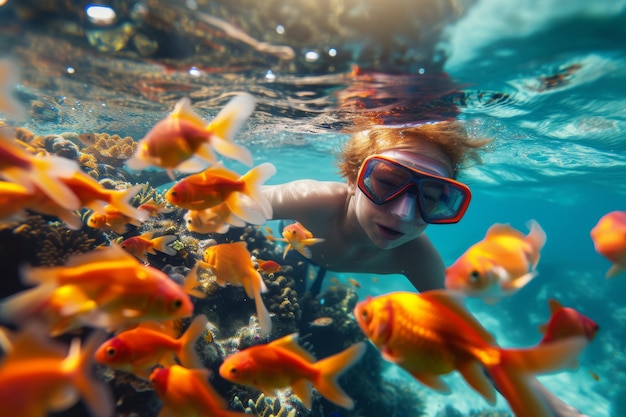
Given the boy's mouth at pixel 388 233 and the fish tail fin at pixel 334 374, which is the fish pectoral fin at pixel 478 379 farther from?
the boy's mouth at pixel 388 233

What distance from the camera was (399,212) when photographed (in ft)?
13.5

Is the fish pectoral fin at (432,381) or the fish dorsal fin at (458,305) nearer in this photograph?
the fish dorsal fin at (458,305)

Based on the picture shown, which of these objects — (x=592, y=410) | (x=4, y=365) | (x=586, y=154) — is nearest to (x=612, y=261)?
(x=4, y=365)

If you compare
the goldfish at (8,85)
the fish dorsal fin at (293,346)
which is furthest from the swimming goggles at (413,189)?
the goldfish at (8,85)

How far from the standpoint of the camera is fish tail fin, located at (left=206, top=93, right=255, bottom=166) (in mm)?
2150

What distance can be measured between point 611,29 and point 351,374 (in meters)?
8.94

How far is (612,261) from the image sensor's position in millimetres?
2406

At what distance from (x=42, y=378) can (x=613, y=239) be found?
3.60 metres

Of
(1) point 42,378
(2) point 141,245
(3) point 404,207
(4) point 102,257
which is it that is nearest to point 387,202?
(3) point 404,207

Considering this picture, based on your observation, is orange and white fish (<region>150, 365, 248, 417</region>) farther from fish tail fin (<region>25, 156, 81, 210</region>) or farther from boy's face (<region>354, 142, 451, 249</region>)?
boy's face (<region>354, 142, 451, 249</region>)

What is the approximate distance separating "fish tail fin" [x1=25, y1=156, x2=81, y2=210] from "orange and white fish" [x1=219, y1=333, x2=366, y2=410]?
1461 millimetres

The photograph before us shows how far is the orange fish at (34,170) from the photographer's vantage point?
1843 millimetres

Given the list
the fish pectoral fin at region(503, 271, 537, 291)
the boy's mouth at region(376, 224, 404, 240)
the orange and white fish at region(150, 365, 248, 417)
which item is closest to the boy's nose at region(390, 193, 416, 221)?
the boy's mouth at region(376, 224, 404, 240)

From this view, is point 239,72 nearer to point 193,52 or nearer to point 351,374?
point 193,52
